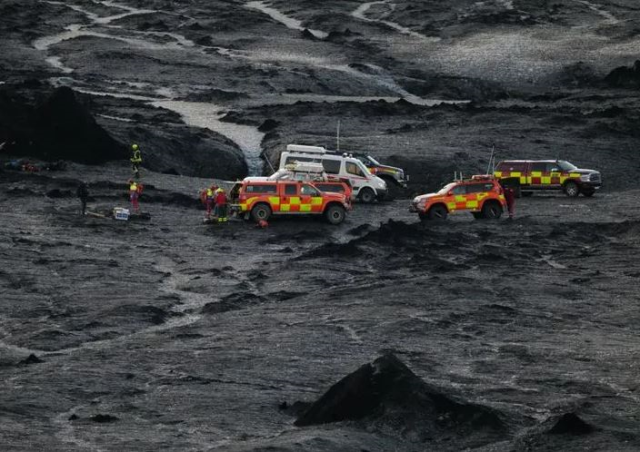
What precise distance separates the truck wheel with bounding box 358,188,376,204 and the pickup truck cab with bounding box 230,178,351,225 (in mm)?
5977

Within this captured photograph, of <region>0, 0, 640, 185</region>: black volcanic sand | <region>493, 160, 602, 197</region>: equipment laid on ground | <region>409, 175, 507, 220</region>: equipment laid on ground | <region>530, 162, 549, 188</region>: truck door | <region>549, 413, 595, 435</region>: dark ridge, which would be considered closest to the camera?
<region>549, 413, 595, 435</region>: dark ridge

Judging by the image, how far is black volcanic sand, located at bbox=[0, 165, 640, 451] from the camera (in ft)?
87.8

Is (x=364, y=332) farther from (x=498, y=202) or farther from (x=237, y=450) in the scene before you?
(x=498, y=202)

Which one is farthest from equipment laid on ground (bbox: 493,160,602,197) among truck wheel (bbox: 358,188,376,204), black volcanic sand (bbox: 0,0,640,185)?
truck wheel (bbox: 358,188,376,204)

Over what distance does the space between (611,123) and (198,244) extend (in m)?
36.6

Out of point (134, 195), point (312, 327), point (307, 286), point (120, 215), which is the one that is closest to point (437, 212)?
point (134, 195)

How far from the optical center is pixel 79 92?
9012 cm

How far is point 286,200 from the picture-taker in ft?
169

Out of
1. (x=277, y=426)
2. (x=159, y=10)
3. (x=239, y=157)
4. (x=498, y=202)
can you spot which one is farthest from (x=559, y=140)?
(x=159, y=10)

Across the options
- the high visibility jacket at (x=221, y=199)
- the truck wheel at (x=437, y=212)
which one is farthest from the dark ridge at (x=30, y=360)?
the truck wheel at (x=437, y=212)

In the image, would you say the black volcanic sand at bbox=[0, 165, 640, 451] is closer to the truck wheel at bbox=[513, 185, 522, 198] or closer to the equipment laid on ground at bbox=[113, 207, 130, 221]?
the equipment laid on ground at bbox=[113, 207, 130, 221]

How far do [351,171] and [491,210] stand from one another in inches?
255

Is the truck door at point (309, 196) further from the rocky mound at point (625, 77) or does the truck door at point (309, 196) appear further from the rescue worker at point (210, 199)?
the rocky mound at point (625, 77)

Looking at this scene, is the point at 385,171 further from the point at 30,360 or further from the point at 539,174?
the point at 30,360
